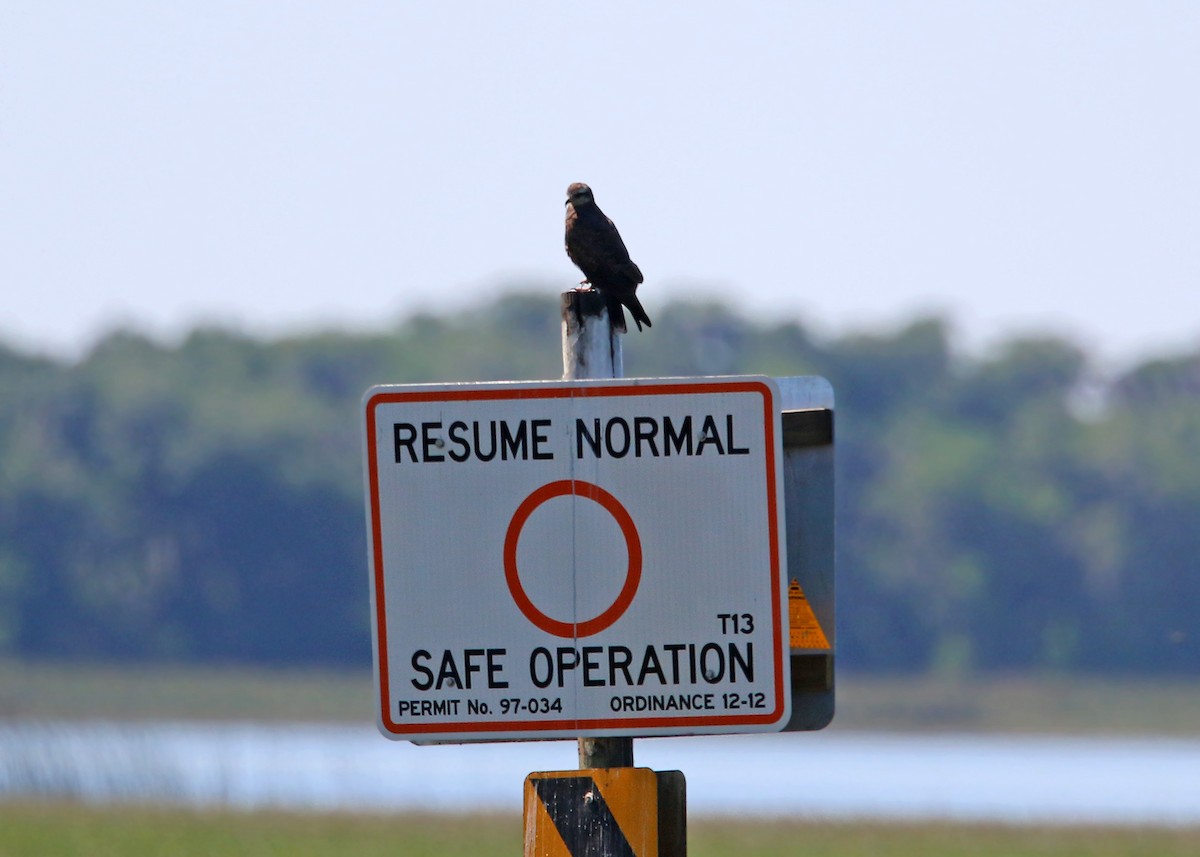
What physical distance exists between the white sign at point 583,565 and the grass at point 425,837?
14585 mm

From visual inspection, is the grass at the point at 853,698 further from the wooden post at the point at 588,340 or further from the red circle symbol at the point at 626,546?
the red circle symbol at the point at 626,546

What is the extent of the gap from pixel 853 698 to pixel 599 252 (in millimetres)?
60243

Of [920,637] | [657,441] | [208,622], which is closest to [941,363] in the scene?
[920,637]

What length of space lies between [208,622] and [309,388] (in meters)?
19.8

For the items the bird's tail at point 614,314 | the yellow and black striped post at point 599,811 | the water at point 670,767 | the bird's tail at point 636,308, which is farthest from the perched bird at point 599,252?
the water at point 670,767

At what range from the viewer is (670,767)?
32906 mm

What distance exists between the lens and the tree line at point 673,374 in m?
65.7

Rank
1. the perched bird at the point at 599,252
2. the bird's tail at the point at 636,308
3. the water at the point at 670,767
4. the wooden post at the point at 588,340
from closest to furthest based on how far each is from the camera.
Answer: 1. the wooden post at the point at 588,340
2. the perched bird at the point at 599,252
3. the bird's tail at the point at 636,308
4. the water at the point at 670,767

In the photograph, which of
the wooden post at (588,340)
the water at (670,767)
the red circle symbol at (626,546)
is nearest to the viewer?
the red circle symbol at (626,546)

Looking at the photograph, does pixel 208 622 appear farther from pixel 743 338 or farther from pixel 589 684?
pixel 589 684

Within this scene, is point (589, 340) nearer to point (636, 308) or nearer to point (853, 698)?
point (636, 308)

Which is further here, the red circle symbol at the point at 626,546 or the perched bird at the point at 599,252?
the perched bird at the point at 599,252

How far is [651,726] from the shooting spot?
124 inches

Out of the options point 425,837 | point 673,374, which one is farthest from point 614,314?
point 673,374
